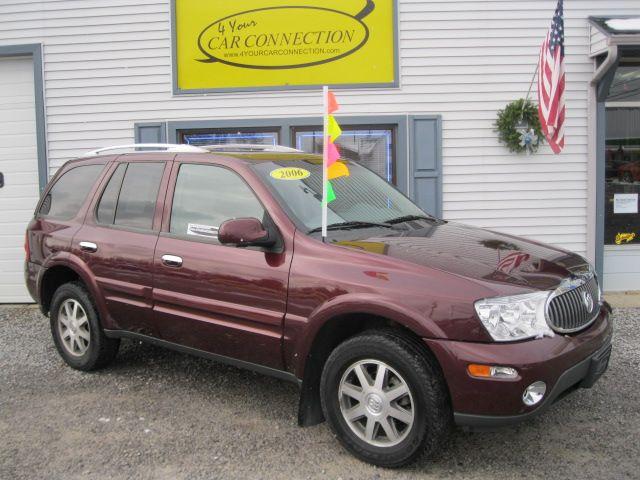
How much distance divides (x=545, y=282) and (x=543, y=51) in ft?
14.6

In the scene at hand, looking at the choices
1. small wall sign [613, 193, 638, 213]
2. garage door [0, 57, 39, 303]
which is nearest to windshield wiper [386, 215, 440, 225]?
small wall sign [613, 193, 638, 213]

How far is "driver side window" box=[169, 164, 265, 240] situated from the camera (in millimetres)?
4080

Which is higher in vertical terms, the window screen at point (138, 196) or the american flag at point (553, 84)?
the american flag at point (553, 84)

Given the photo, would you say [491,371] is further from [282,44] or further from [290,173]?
[282,44]

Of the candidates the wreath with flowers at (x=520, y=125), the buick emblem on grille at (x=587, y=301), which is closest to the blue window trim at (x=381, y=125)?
the wreath with flowers at (x=520, y=125)

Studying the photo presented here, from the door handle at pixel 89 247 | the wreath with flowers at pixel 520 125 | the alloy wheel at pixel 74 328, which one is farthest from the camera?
the wreath with flowers at pixel 520 125

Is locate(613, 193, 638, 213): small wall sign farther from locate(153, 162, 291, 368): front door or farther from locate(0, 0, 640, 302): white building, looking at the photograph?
locate(153, 162, 291, 368): front door

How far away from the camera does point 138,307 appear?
4477 millimetres

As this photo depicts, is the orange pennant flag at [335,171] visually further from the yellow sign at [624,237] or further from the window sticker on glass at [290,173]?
the yellow sign at [624,237]

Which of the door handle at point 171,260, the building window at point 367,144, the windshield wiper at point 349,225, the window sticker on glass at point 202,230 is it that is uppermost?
the building window at point 367,144

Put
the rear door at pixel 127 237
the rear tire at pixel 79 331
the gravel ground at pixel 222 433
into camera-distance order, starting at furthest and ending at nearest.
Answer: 1. the rear tire at pixel 79 331
2. the rear door at pixel 127 237
3. the gravel ground at pixel 222 433

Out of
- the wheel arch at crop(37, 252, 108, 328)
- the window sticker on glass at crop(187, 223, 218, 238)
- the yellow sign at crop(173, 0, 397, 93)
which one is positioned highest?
the yellow sign at crop(173, 0, 397, 93)

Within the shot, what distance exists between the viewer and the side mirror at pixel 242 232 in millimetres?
3596

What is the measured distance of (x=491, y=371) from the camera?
121 inches
